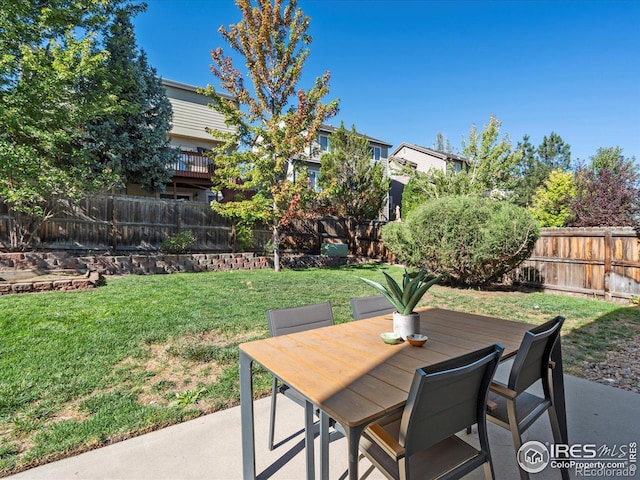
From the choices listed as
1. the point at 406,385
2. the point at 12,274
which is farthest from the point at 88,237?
the point at 406,385

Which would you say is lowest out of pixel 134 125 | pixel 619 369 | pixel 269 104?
pixel 619 369

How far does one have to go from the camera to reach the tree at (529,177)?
78.9 feet

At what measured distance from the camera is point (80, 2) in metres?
7.88

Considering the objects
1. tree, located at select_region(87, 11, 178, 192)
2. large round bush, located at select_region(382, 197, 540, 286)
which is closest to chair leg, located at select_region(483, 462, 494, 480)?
large round bush, located at select_region(382, 197, 540, 286)

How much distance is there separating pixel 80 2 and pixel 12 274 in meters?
6.55

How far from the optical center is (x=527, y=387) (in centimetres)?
180

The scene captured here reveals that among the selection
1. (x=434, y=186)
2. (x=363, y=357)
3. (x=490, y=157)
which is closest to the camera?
(x=363, y=357)

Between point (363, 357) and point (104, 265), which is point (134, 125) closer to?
point (104, 265)

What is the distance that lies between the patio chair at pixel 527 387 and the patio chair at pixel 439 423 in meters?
0.27

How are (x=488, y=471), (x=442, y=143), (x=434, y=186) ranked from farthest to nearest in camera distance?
(x=442, y=143), (x=434, y=186), (x=488, y=471)

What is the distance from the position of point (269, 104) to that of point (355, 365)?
10.2m

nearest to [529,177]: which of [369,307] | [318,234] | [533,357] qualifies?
[318,234]

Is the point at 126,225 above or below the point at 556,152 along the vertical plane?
below

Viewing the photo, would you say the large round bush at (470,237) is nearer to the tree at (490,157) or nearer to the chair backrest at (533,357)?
the chair backrest at (533,357)
